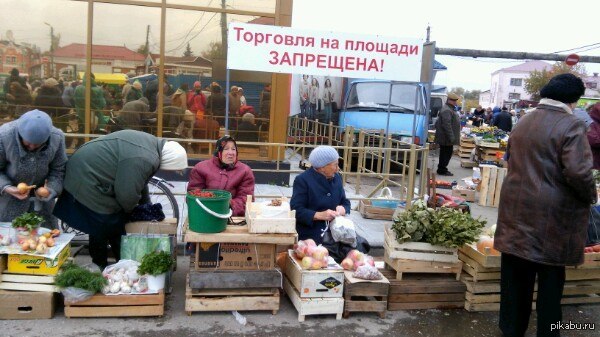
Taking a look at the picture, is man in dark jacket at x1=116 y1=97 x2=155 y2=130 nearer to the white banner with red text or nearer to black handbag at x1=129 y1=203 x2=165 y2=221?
the white banner with red text

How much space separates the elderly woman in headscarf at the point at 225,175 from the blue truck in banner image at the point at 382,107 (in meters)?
8.23

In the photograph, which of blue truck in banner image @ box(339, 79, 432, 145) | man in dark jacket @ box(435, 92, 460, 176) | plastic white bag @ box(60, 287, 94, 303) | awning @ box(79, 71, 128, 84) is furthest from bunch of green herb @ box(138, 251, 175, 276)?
man in dark jacket @ box(435, 92, 460, 176)

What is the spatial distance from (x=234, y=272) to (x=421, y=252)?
1713mm

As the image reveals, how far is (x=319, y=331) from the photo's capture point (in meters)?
4.41

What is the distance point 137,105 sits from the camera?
33.2 feet

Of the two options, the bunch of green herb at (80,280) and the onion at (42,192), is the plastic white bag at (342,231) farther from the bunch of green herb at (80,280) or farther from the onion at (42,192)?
the onion at (42,192)

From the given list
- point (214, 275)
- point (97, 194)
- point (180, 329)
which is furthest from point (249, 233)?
point (97, 194)

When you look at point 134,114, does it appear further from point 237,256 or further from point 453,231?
point 453,231

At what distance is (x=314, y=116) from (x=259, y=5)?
5838mm

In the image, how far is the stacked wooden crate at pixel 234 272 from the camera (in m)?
4.48

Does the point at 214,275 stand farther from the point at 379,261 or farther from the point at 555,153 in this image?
the point at 555,153

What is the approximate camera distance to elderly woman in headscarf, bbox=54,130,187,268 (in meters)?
4.52

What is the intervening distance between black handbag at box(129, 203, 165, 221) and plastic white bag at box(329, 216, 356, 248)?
1.60 m

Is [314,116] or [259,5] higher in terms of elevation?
[259,5]
